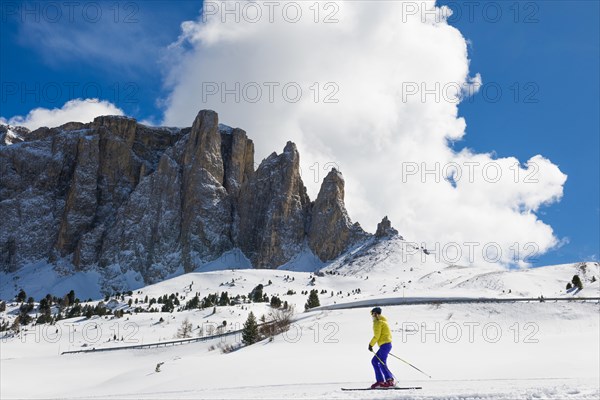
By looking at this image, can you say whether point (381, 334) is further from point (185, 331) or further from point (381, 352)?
point (185, 331)

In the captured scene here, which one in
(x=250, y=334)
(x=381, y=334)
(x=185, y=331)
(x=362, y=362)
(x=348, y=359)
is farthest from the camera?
(x=185, y=331)

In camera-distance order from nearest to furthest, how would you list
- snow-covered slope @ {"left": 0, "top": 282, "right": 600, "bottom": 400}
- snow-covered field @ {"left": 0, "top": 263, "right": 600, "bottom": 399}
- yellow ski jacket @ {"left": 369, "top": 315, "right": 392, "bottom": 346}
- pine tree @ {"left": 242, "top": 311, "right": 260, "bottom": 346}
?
snow-covered slope @ {"left": 0, "top": 282, "right": 600, "bottom": 400} → snow-covered field @ {"left": 0, "top": 263, "right": 600, "bottom": 399} → yellow ski jacket @ {"left": 369, "top": 315, "right": 392, "bottom": 346} → pine tree @ {"left": 242, "top": 311, "right": 260, "bottom": 346}

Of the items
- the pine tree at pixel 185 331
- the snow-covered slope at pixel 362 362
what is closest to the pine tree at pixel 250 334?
the snow-covered slope at pixel 362 362

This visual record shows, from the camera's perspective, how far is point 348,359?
24734 mm

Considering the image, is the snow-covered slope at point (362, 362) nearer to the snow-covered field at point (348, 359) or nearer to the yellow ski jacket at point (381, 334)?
the snow-covered field at point (348, 359)

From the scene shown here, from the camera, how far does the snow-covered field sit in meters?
14.5

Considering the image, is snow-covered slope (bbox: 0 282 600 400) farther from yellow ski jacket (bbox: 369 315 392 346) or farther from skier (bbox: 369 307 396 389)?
yellow ski jacket (bbox: 369 315 392 346)

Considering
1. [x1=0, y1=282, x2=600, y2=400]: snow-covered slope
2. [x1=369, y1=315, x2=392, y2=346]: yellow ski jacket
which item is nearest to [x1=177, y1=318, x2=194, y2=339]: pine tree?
[x1=0, y1=282, x2=600, y2=400]: snow-covered slope

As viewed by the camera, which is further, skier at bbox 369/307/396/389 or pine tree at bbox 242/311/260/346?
pine tree at bbox 242/311/260/346

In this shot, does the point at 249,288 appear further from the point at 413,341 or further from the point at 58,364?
the point at 413,341

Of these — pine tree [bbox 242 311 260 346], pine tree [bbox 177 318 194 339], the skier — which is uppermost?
the skier

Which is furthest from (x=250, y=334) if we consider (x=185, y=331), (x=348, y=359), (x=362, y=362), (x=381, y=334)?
(x=185, y=331)

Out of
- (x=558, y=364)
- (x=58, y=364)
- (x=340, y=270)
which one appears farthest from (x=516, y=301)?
(x=340, y=270)

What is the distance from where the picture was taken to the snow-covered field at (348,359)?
14516 mm
